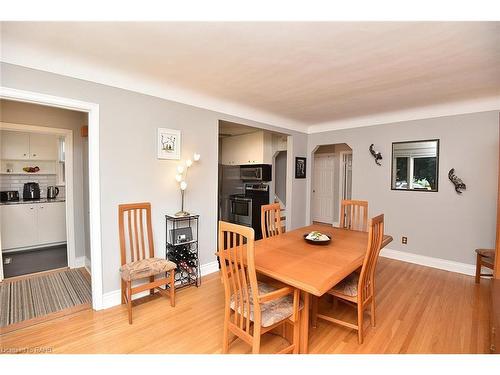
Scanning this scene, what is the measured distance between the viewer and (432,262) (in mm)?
3574

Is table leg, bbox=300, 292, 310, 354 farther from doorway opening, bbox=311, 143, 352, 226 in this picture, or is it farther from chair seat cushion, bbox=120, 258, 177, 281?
doorway opening, bbox=311, 143, 352, 226

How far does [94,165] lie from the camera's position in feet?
7.56

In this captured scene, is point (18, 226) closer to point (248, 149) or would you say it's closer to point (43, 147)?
point (43, 147)

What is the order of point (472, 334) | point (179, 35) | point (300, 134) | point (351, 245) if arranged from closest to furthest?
point (179, 35), point (472, 334), point (351, 245), point (300, 134)

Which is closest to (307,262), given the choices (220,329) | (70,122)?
(220,329)

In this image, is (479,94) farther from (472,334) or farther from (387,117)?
(472,334)

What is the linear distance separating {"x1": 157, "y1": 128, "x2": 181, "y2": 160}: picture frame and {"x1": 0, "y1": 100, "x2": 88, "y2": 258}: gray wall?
4.34 feet

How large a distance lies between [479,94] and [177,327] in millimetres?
4225

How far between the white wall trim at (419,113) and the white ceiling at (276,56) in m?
0.18

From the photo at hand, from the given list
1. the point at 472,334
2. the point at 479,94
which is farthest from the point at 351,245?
the point at 479,94

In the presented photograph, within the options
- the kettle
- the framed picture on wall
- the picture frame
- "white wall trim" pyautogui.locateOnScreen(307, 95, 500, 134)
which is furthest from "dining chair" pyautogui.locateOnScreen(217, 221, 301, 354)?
the kettle

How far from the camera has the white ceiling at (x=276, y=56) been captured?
5.49ft

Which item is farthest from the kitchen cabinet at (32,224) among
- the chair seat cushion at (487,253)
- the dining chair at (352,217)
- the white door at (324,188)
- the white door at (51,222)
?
the chair seat cushion at (487,253)

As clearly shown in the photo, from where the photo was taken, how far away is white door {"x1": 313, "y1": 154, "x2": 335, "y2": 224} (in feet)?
20.8
